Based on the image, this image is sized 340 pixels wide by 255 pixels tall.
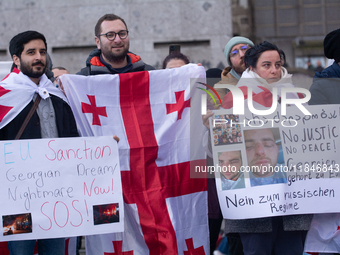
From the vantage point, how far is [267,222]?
2467 millimetres

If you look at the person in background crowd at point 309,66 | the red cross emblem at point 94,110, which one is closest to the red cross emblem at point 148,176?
the red cross emblem at point 94,110

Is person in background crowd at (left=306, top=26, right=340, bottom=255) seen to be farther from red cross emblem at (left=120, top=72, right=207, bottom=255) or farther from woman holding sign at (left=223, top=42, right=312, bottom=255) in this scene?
red cross emblem at (left=120, top=72, right=207, bottom=255)

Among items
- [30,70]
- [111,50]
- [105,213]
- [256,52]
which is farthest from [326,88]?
[30,70]

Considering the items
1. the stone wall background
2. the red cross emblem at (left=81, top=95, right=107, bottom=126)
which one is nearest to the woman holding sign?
the red cross emblem at (left=81, top=95, right=107, bottom=126)

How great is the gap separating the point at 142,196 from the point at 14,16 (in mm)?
4028

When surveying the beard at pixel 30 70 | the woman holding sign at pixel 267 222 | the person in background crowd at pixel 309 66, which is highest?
the person in background crowd at pixel 309 66

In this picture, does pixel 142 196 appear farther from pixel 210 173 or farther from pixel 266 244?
pixel 266 244

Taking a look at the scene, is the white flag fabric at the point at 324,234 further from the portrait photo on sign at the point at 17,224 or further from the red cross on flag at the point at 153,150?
the portrait photo on sign at the point at 17,224

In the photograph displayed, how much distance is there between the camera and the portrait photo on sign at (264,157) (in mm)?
2541

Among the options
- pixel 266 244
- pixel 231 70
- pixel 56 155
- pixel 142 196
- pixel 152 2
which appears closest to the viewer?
pixel 266 244

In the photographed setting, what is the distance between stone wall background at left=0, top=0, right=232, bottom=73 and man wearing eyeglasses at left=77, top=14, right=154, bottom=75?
2597 mm

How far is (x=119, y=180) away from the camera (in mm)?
2666

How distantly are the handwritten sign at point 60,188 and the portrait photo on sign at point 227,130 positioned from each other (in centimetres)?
64

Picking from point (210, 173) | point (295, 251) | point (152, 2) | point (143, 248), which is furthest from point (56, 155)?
point (152, 2)
